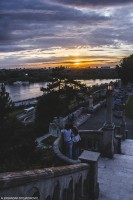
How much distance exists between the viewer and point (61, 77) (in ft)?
150

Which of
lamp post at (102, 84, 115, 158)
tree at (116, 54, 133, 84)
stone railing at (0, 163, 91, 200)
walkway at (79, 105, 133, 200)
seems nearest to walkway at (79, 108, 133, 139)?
lamp post at (102, 84, 115, 158)

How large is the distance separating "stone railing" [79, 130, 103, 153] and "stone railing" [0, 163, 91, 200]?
16.5 feet

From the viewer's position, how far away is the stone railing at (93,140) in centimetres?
1179

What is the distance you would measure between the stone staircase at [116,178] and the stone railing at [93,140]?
755mm

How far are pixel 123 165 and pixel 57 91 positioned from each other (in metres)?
33.6

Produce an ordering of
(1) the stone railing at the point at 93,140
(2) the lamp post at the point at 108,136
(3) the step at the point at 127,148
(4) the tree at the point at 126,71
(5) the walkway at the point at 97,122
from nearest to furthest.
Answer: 1. (2) the lamp post at the point at 108,136
2. (1) the stone railing at the point at 93,140
3. (3) the step at the point at 127,148
4. (5) the walkway at the point at 97,122
5. (4) the tree at the point at 126,71

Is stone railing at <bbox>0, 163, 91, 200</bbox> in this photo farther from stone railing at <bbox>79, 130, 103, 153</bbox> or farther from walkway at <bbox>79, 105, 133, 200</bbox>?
stone railing at <bbox>79, 130, 103, 153</bbox>

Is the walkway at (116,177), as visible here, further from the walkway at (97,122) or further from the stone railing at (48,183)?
the walkway at (97,122)

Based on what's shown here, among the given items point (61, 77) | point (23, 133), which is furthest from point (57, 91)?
point (23, 133)

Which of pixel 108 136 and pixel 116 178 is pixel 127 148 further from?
pixel 116 178

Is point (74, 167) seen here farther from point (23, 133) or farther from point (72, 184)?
point (23, 133)

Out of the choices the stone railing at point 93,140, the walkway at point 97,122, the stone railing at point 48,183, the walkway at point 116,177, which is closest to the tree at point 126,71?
the walkway at point 97,122

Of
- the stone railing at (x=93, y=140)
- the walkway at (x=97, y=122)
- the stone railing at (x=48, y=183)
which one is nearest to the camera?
the stone railing at (x=48, y=183)

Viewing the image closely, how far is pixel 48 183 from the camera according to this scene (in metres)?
4.25
